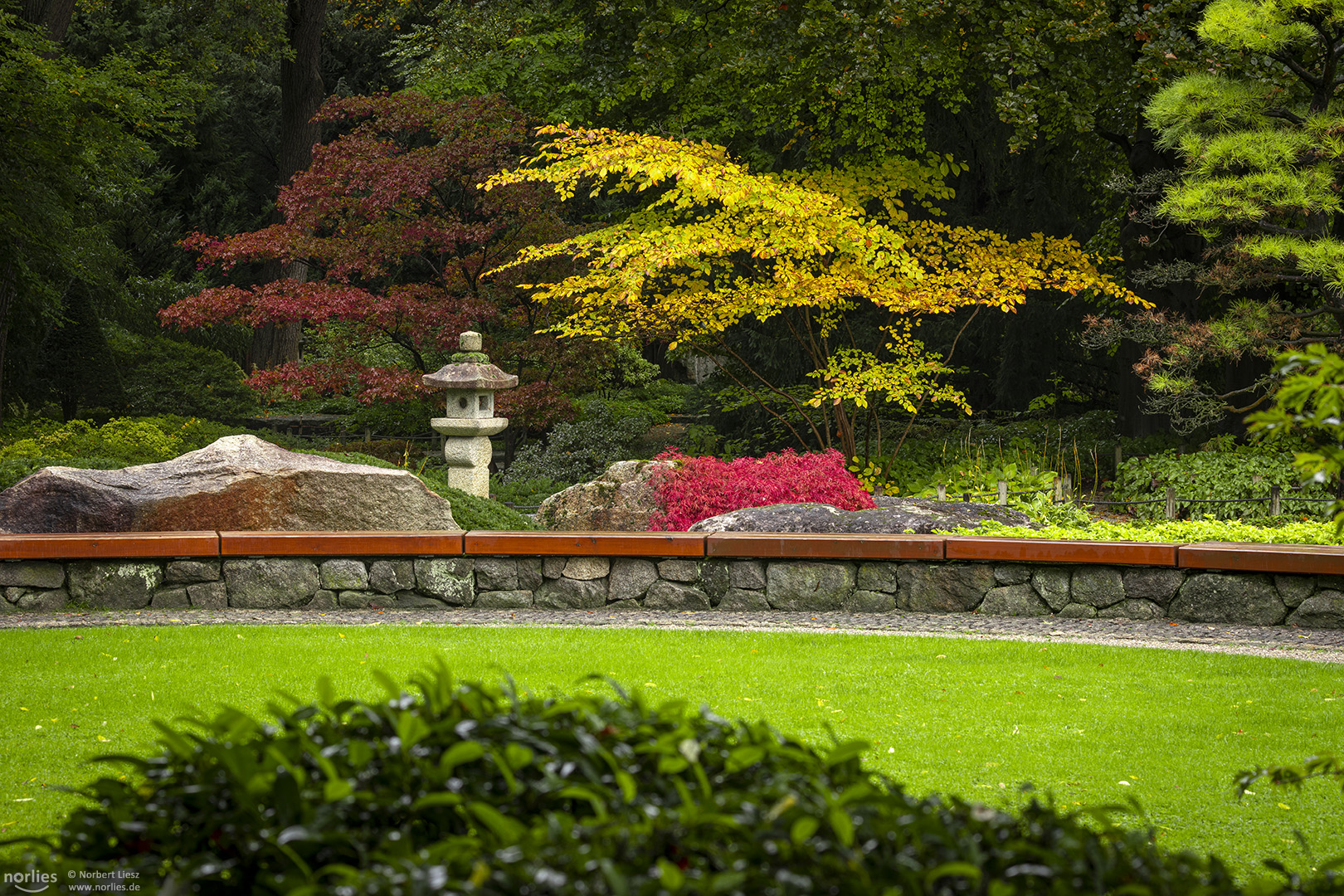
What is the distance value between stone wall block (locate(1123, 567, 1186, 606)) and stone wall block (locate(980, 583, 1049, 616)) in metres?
0.50

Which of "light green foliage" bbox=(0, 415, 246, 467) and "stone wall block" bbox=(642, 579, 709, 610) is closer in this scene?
"stone wall block" bbox=(642, 579, 709, 610)

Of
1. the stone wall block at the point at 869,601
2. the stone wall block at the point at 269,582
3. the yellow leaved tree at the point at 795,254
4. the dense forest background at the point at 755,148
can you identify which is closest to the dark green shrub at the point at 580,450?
the dense forest background at the point at 755,148

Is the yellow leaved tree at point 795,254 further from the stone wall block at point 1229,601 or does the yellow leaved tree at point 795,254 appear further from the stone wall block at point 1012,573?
the stone wall block at point 1229,601

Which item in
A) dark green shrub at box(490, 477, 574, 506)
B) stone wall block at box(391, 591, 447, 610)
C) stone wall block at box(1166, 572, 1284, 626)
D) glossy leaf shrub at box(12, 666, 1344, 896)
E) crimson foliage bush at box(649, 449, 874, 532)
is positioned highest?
glossy leaf shrub at box(12, 666, 1344, 896)

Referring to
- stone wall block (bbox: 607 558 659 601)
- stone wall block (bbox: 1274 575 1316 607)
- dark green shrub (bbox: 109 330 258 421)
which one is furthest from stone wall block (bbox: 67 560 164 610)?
dark green shrub (bbox: 109 330 258 421)

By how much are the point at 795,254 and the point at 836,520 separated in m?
3.39

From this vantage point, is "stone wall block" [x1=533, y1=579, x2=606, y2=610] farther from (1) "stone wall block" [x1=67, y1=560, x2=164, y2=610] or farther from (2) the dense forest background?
(2) the dense forest background

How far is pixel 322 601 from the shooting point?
273 inches

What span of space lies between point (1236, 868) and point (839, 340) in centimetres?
1159

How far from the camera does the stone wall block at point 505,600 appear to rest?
6980 millimetres

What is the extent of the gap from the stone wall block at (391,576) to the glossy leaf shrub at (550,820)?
5.07 m

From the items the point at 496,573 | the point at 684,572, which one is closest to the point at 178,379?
the point at 496,573

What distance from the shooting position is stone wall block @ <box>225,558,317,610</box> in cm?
692

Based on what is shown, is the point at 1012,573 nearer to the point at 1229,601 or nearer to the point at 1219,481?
the point at 1229,601
